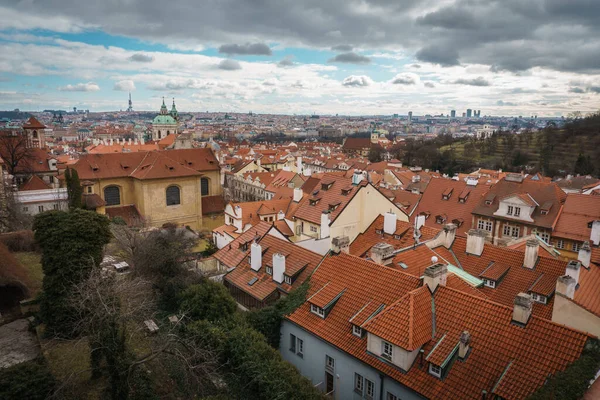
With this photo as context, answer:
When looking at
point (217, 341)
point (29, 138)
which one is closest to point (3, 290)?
point (217, 341)

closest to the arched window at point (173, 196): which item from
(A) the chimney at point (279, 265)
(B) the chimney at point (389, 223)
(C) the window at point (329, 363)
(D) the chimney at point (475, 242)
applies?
(B) the chimney at point (389, 223)

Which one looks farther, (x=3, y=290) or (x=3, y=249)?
(x=3, y=249)

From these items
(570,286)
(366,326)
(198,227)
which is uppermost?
(570,286)

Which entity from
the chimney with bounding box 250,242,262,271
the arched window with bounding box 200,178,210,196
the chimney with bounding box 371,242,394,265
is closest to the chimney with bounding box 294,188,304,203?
the chimney with bounding box 250,242,262,271

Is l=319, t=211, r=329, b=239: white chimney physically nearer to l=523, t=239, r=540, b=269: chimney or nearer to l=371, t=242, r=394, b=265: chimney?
l=371, t=242, r=394, b=265: chimney

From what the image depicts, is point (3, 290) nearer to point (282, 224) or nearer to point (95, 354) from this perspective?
point (95, 354)

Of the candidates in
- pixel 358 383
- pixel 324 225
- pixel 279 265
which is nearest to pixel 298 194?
pixel 324 225

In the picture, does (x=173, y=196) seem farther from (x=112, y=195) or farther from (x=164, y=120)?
(x=164, y=120)
